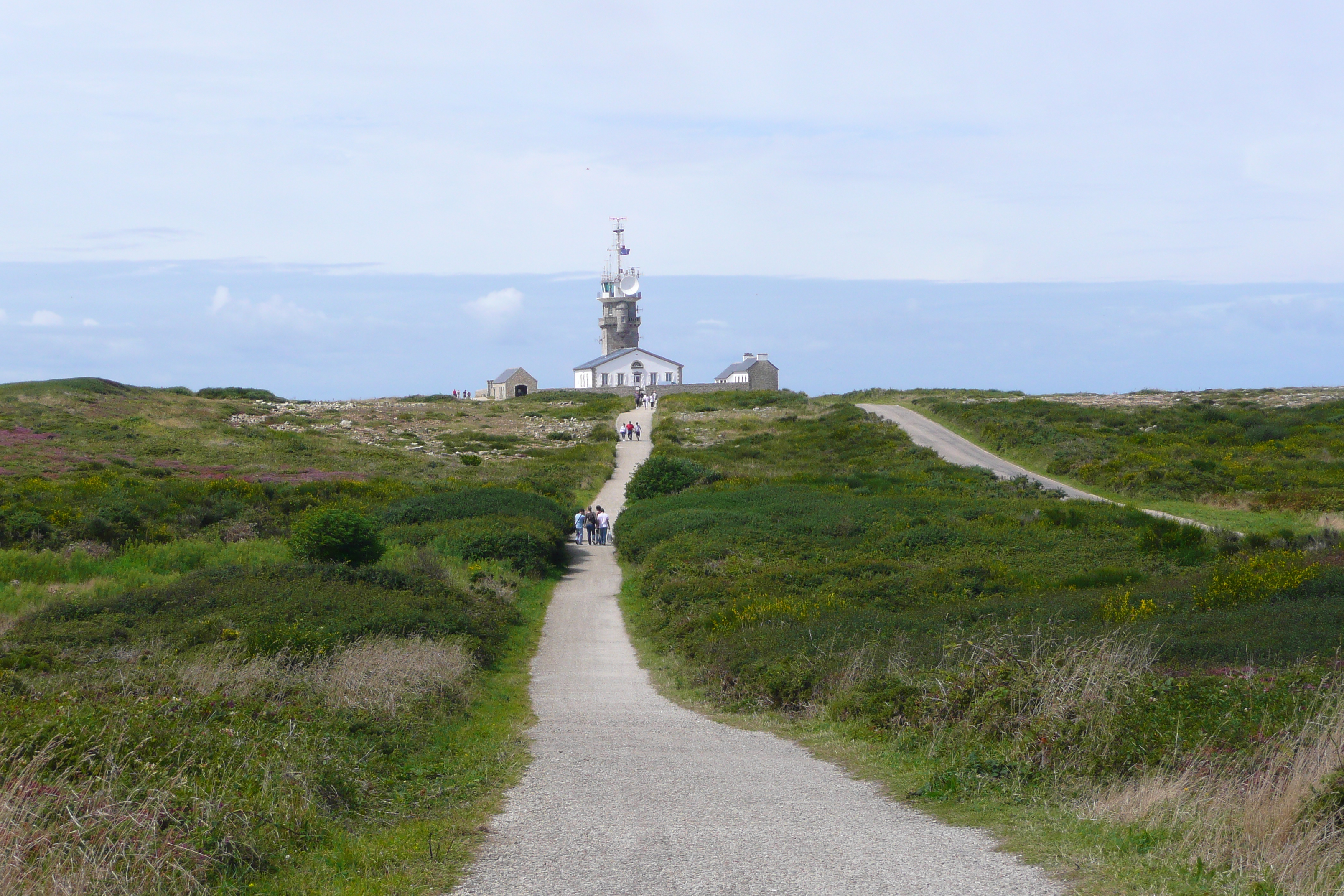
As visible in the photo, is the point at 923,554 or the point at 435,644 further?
the point at 923,554

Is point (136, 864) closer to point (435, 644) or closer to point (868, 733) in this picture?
point (868, 733)

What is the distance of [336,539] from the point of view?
2503 cm

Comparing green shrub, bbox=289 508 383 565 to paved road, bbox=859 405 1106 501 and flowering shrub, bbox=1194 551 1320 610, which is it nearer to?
flowering shrub, bbox=1194 551 1320 610

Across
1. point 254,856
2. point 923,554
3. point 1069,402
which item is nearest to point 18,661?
point 254,856

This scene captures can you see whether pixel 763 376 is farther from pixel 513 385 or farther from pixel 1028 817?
pixel 1028 817

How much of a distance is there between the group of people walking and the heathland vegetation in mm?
1507

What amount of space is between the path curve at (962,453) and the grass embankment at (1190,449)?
0.69 metres

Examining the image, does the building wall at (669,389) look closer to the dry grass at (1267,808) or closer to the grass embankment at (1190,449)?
the grass embankment at (1190,449)

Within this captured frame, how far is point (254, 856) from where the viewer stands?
6344 mm

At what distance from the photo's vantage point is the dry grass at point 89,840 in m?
5.32

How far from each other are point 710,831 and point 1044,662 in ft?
15.8

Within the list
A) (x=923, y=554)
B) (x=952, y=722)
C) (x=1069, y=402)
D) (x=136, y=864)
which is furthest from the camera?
(x=1069, y=402)

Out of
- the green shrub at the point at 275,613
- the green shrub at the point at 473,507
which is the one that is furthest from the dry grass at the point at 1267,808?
the green shrub at the point at 473,507

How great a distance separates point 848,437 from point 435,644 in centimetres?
4581
